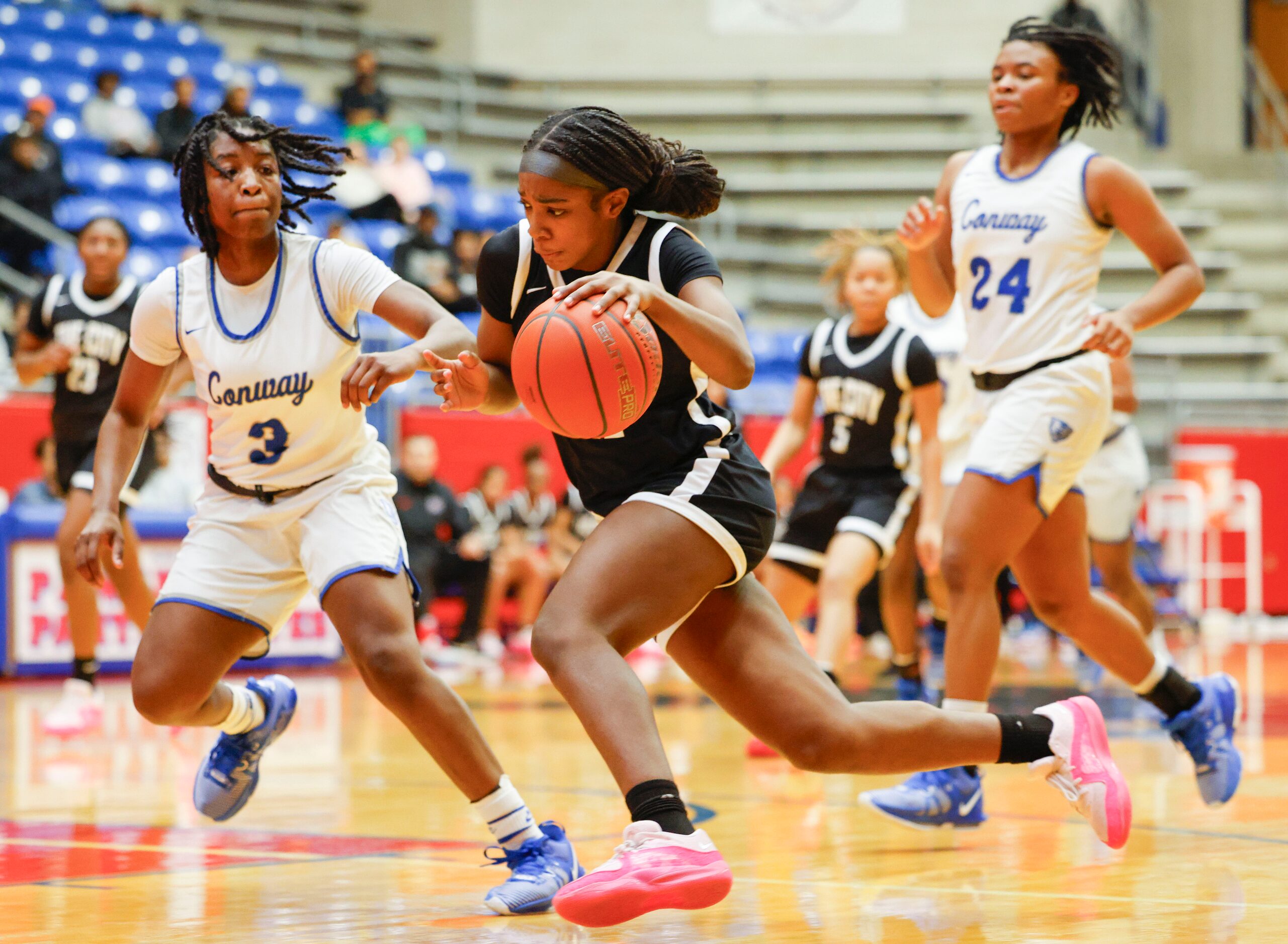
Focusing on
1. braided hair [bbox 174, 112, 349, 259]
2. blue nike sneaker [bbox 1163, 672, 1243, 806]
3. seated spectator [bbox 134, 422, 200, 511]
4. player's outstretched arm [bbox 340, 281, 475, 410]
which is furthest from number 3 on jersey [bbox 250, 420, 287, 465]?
seated spectator [bbox 134, 422, 200, 511]

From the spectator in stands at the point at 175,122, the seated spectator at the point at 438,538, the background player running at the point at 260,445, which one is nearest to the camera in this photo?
the background player running at the point at 260,445

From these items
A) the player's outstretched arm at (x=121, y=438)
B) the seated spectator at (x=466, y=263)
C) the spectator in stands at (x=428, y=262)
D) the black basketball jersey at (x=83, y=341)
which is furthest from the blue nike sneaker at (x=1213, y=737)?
the seated spectator at (x=466, y=263)

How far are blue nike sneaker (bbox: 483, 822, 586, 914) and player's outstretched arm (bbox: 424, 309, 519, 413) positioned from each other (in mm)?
966

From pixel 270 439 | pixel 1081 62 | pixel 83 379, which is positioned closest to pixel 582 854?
pixel 270 439

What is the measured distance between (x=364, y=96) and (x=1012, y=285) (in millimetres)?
12179

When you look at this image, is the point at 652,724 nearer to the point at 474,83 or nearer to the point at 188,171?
the point at 188,171

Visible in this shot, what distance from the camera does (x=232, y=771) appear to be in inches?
168

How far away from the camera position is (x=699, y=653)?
331 cm

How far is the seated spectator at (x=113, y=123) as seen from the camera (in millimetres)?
13891

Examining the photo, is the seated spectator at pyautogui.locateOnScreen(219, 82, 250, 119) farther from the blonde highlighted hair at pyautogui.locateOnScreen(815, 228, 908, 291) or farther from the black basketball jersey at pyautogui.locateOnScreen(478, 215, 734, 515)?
the black basketball jersey at pyautogui.locateOnScreen(478, 215, 734, 515)

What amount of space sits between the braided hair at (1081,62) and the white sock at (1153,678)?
1.59 meters

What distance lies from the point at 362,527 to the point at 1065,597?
2.05 metres

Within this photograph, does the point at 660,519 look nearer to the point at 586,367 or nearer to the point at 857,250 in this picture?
the point at 586,367

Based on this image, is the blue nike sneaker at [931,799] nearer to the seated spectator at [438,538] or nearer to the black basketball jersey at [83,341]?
the black basketball jersey at [83,341]
